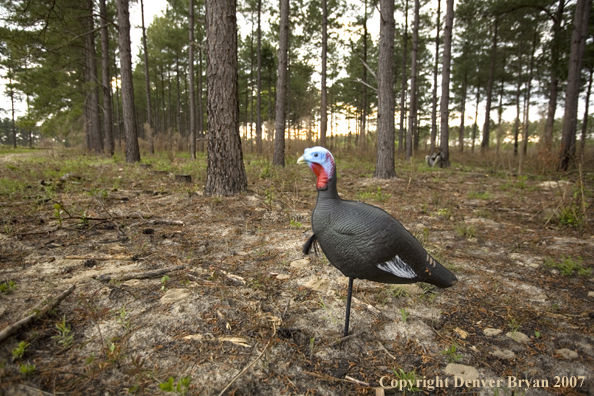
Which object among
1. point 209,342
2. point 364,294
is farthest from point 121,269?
point 364,294

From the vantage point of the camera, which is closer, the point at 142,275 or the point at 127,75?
the point at 142,275

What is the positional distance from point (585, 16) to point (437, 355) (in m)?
12.5

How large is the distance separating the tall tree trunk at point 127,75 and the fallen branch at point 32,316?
9.07 metres

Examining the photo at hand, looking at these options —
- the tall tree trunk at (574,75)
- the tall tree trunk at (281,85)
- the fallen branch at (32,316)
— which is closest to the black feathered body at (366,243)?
the fallen branch at (32,316)

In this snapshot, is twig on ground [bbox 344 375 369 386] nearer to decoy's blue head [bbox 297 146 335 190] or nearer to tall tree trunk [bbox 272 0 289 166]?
decoy's blue head [bbox 297 146 335 190]

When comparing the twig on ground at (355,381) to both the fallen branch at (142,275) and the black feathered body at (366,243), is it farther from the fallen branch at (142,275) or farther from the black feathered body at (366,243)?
the fallen branch at (142,275)

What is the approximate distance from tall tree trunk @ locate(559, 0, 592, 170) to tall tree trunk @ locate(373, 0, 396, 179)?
5.11m

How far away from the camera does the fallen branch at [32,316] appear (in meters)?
1.53

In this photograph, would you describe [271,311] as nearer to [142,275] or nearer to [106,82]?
[142,275]

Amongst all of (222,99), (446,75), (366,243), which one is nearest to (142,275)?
(366,243)

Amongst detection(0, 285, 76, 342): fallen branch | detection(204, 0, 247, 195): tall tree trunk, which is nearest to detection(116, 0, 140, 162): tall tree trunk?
detection(204, 0, 247, 195): tall tree trunk

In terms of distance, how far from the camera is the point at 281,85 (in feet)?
30.5

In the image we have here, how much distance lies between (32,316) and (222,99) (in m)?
3.89

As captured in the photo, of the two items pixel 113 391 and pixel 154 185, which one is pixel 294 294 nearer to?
pixel 113 391
